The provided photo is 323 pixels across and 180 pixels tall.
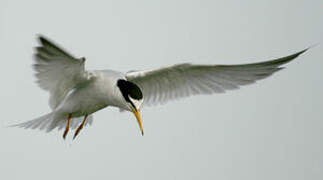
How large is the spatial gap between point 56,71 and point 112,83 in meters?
0.65

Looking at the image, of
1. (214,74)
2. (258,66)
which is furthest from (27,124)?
(258,66)

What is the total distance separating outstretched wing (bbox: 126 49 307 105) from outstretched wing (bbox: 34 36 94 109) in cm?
82

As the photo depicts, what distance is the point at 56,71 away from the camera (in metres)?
5.57

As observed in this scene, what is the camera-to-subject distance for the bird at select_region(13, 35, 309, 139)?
17.9 ft

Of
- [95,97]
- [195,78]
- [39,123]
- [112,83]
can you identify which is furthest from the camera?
[195,78]

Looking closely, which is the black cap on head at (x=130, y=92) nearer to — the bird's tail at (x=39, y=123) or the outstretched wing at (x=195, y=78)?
the outstretched wing at (x=195, y=78)

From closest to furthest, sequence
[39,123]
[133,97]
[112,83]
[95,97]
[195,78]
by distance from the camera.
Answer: [133,97] < [112,83] < [95,97] < [39,123] < [195,78]

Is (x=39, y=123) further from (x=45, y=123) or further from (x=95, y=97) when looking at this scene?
(x=95, y=97)

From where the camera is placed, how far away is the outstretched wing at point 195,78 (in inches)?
253

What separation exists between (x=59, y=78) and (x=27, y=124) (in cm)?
118

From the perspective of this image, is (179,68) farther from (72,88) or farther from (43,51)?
(43,51)

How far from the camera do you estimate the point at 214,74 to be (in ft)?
22.0

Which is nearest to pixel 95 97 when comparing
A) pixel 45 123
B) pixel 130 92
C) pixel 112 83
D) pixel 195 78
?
pixel 112 83

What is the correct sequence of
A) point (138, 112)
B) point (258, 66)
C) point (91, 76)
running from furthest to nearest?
point (258, 66)
point (91, 76)
point (138, 112)
